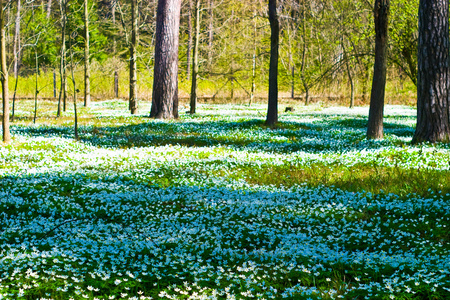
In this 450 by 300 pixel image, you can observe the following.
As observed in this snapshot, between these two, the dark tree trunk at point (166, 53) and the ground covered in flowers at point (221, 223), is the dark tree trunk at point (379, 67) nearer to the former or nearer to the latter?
the ground covered in flowers at point (221, 223)

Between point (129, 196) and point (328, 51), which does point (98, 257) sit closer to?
point (129, 196)

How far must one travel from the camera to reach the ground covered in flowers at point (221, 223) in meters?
4.38

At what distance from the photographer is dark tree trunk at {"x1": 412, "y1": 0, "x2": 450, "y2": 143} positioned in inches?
488

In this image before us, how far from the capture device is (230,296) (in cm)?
411

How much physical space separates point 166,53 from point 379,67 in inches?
431

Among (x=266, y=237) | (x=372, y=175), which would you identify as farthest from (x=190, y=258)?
(x=372, y=175)

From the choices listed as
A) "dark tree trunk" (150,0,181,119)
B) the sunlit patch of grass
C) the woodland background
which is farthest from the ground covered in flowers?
the woodland background

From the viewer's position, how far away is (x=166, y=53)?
21.8m

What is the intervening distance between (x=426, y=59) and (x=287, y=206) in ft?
25.8

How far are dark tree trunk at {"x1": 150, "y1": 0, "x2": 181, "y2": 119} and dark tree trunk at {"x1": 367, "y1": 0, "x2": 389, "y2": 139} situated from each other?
34.6 ft

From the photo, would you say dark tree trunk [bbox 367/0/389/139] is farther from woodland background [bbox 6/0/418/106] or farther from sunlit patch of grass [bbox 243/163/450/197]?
woodland background [bbox 6/0/418/106]

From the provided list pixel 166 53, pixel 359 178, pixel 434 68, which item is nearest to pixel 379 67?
pixel 434 68

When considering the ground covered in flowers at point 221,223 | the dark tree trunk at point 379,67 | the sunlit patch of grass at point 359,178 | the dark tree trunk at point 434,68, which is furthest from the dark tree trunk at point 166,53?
the dark tree trunk at point 434,68

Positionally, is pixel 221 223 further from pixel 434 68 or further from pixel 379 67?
pixel 379 67
